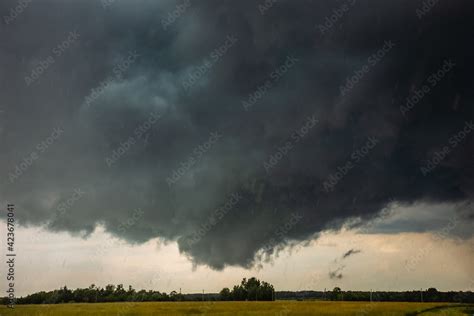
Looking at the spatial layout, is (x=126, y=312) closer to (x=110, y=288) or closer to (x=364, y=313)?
(x=364, y=313)

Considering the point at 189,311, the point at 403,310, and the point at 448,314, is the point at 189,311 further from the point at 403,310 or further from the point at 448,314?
the point at 448,314

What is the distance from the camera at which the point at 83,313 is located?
6331cm

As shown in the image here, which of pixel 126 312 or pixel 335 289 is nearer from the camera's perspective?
pixel 126 312

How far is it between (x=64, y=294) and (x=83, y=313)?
8731 cm

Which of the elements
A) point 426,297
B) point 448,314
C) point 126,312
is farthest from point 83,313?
point 426,297

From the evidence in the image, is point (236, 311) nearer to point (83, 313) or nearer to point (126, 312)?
point (126, 312)

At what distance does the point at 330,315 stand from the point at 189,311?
747 inches

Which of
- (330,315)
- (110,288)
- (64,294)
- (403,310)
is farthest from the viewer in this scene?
(110,288)

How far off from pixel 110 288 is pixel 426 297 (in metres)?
103

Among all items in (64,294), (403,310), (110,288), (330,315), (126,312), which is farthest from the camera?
(110,288)

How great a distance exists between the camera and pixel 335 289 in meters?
163

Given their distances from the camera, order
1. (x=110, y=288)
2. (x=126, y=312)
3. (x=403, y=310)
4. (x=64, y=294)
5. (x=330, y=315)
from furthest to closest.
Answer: (x=110, y=288) < (x=64, y=294) < (x=403, y=310) < (x=126, y=312) < (x=330, y=315)

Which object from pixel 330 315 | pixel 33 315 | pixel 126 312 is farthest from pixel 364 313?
pixel 33 315

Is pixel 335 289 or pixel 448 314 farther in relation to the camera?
pixel 335 289
